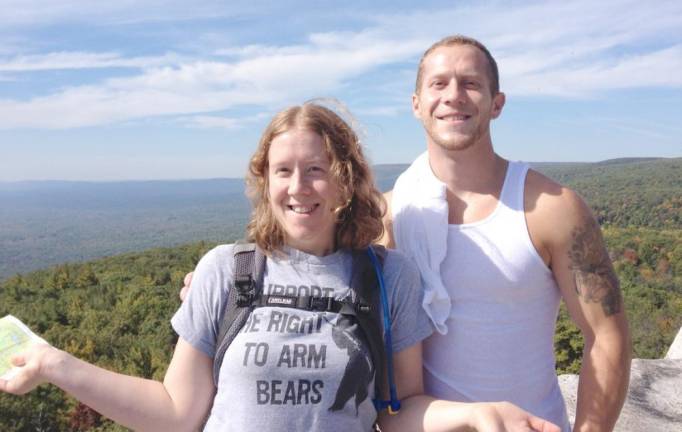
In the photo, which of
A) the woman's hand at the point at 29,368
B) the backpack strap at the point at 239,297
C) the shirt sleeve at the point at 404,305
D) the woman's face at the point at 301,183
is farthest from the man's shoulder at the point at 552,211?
the woman's hand at the point at 29,368

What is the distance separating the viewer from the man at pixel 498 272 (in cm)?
227

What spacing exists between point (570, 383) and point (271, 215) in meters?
3.09

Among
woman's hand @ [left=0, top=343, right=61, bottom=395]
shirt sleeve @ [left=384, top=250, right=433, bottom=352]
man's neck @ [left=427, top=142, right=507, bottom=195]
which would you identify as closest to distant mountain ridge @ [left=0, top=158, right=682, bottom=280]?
man's neck @ [left=427, top=142, right=507, bottom=195]

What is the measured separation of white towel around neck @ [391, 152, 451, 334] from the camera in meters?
2.24

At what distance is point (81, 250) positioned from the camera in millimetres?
153125

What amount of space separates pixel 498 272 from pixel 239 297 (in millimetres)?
989

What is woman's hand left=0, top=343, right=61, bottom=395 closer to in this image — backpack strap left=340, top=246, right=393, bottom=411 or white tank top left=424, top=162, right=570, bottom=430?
backpack strap left=340, top=246, right=393, bottom=411

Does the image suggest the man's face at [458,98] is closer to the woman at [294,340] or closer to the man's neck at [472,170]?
the man's neck at [472,170]

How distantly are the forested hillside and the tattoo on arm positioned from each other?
92cm

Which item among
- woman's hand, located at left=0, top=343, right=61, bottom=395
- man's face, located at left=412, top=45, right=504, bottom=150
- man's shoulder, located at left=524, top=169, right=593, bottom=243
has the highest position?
man's face, located at left=412, top=45, right=504, bottom=150

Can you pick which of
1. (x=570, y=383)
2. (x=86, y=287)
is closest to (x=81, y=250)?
(x=86, y=287)

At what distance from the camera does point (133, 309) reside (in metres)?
18.0

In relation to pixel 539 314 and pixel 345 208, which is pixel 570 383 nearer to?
pixel 539 314

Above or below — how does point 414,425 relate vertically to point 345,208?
below
